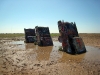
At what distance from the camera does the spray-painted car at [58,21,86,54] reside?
37.9ft

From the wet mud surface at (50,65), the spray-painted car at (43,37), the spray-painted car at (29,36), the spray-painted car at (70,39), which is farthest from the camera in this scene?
the spray-painted car at (29,36)

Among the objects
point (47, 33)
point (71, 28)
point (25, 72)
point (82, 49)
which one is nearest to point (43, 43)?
point (47, 33)

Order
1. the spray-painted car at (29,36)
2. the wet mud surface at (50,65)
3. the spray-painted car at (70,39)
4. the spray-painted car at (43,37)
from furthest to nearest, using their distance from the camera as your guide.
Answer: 1. the spray-painted car at (29,36)
2. the spray-painted car at (43,37)
3. the spray-painted car at (70,39)
4. the wet mud surface at (50,65)

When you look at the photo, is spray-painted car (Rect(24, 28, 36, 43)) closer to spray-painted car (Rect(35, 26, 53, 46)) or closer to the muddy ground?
spray-painted car (Rect(35, 26, 53, 46))

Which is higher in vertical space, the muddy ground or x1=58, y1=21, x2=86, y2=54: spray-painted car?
x1=58, y1=21, x2=86, y2=54: spray-painted car

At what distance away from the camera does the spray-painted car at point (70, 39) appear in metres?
11.6

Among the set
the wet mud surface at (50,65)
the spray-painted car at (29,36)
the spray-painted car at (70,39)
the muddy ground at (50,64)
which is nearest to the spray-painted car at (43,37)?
the spray-painted car at (29,36)

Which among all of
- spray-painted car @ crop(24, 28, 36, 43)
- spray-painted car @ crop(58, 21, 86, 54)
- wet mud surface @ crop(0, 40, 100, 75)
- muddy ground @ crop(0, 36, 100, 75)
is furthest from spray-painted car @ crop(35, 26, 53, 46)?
wet mud surface @ crop(0, 40, 100, 75)

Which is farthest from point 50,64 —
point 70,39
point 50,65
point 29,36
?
point 29,36

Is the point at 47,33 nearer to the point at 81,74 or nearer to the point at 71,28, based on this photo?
the point at 71,28

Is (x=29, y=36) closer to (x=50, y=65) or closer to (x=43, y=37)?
(x=43, y=37)

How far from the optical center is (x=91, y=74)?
231 inches

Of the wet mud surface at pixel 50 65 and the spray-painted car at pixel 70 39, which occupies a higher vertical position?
the spray-painted car at pixel 70 39

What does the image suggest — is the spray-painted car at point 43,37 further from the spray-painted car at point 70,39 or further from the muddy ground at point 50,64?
the muddy ground at point 50,64
